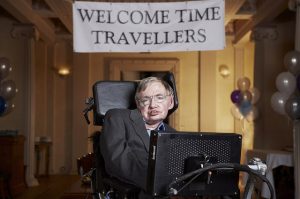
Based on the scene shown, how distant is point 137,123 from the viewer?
2.47 m

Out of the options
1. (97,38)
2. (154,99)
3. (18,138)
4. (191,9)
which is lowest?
(18,138)

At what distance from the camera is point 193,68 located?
1070cm

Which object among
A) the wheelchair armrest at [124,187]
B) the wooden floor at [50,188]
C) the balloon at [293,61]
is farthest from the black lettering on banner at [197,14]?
the wooden floor at [50,188]

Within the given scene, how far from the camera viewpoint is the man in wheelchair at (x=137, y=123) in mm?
2258

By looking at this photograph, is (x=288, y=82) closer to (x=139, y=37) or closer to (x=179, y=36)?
(x=179, y=36)

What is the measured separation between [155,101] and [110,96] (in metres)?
0.49

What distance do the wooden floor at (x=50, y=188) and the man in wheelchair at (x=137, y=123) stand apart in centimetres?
479

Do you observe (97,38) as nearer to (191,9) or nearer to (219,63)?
(191,9)

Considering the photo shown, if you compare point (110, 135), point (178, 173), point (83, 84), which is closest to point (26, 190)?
point (83, 84)

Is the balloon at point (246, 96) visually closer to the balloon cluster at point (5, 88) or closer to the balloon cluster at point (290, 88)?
the balloon cluster at point (290, 88)

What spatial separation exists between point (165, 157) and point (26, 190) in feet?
22.2

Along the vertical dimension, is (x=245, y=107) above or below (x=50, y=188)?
above

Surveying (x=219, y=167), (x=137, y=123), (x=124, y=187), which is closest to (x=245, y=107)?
(x=137, y=123)

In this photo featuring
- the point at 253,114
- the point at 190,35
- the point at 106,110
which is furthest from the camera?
the point at 253,114
